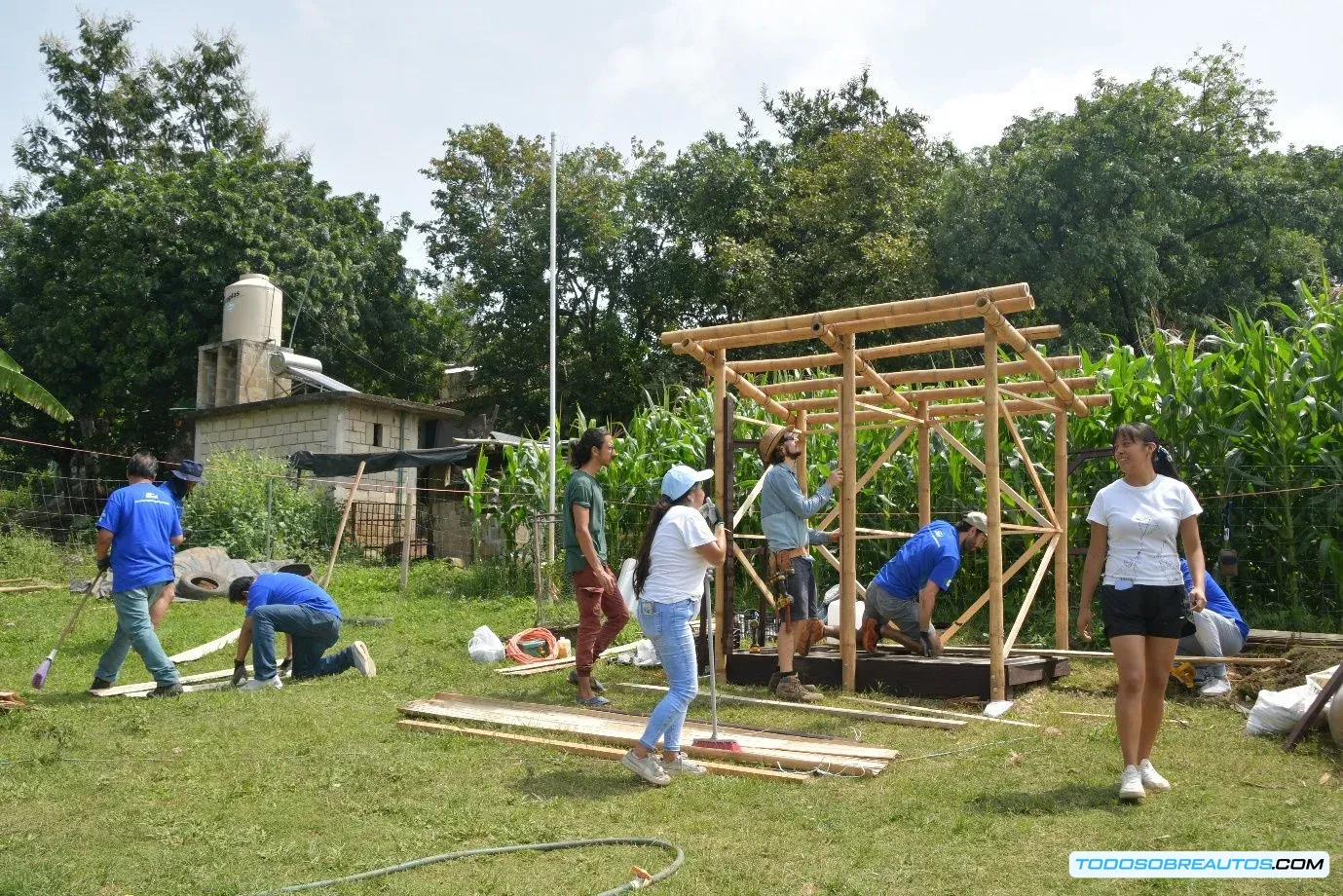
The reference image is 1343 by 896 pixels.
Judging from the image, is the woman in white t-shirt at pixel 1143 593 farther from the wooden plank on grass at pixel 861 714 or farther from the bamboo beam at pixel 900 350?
the bamboo beam at pixel 900 350

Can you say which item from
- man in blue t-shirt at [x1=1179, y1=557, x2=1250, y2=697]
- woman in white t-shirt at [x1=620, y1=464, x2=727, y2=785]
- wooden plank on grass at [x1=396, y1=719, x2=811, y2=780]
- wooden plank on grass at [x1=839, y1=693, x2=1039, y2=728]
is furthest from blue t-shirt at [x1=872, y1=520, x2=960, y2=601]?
woman in white t-shirt at [x1=620, y1=464, x2=727, y2=785]

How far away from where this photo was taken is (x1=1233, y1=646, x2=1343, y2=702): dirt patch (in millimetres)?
7520

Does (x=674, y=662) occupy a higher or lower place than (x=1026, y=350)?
lower

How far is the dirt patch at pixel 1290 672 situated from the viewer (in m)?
7.52

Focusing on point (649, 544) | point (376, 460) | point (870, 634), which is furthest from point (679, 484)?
point (376, 460)

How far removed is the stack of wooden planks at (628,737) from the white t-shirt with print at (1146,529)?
1643mm

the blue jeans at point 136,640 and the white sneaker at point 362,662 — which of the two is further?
the white sneaker at point 362,662

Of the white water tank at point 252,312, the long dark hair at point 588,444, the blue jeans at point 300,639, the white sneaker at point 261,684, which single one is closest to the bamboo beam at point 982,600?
the long dark hair at point 588,444

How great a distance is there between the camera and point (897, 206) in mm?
26859

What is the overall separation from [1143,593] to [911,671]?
10.3ft

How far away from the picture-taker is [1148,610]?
526 cm

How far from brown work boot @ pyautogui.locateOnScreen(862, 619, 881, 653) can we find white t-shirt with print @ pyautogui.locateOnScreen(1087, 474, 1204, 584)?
3.59 meters

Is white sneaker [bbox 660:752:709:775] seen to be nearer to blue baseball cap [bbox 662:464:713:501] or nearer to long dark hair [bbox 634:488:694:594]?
long dark hair [bbox 634:488:694:594]

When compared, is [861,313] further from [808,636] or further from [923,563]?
[808,636]
